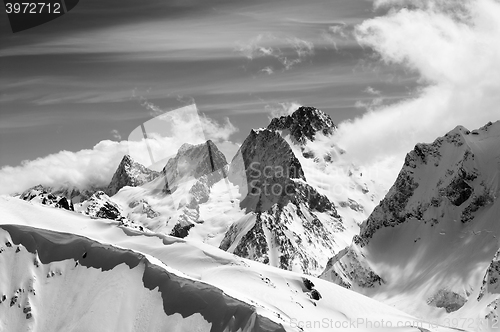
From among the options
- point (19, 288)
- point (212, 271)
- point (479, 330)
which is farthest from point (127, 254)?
point (479, 330)

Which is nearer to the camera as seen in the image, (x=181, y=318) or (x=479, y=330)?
(x=181, y=318)

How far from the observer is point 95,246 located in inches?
4309

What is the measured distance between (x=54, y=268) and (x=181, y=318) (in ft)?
112

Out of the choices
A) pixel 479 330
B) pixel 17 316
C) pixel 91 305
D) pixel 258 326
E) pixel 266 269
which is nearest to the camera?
pixel 258 326

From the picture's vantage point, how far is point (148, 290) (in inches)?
3824

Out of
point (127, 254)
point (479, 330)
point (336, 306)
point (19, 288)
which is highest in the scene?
point (127, 254)

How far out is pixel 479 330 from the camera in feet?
579

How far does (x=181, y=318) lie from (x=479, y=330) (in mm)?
122206

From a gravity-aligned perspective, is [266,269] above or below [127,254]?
below

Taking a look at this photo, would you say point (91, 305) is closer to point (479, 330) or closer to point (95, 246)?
point (95, 246)

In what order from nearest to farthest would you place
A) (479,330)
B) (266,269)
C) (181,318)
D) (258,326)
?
(258,326), (181,318), (266,269), (479,330)

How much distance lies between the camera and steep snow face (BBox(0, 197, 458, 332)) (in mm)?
90188

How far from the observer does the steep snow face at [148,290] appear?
90.2 m

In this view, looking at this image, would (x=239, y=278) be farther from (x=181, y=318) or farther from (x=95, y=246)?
(x=95, y=246)
